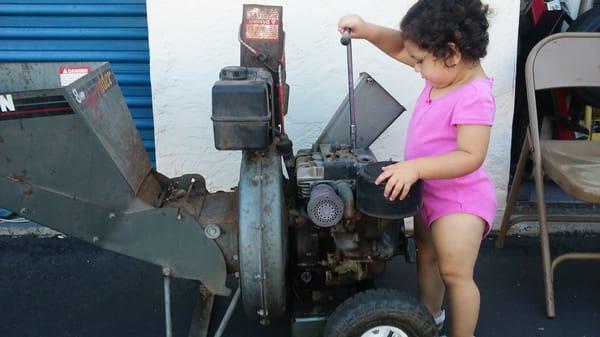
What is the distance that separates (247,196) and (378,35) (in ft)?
2.65

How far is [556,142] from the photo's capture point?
304cm

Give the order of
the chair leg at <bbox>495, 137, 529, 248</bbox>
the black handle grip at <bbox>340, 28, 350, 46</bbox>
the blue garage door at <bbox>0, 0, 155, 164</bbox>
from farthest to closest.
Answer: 1. the blue garage door at <bbox>0, 0, 155, 164</bbox>
2. the chair leg at <bbox>495, 137, 529, 248</bbox>
3. the black handle grip at <bbox>340, 28, 350, 46</bbox>

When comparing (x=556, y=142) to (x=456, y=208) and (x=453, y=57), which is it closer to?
(x=456, y=208)

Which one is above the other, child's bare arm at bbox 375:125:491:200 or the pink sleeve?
the pink sleeve

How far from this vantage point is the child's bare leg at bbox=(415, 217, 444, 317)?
2465mm

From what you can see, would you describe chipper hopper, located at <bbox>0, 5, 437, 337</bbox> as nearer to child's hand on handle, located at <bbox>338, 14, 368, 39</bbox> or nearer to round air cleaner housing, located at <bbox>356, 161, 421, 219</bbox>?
round air cleaner housing, located at <bbox>356, 161, 421, 219</bbox>

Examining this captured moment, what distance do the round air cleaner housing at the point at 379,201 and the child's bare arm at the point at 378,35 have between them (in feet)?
1.90

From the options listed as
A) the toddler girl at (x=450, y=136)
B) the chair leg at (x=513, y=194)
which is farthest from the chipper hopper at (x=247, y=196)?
the chair leg at (x=513, y=194)

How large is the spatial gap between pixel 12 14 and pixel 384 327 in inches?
102

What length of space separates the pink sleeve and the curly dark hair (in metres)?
0.12

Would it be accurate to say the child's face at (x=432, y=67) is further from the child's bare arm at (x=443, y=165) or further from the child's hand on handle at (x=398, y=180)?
the child's hand on handle at (x=398, y=180)

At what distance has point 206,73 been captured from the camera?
3.20 metres

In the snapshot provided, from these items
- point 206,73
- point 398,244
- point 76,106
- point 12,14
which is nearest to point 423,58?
point 398,244

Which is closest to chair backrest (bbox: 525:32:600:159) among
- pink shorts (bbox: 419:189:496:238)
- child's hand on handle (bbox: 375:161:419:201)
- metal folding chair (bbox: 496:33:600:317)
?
metal folding chair (bbox: 496:33:600:317)
